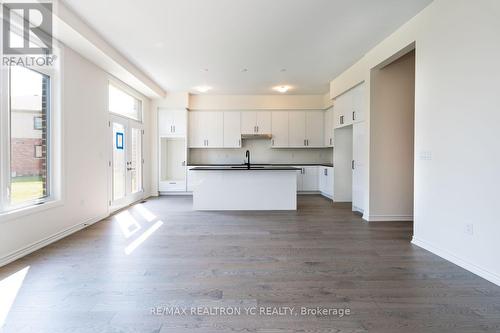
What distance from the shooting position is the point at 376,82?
4.34 metres

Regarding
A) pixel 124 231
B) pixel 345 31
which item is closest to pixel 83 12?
pixel 124 231

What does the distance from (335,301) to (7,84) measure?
401 centimetres

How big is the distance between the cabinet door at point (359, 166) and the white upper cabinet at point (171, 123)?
4786 millimetres

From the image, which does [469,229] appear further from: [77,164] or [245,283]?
[77,164]

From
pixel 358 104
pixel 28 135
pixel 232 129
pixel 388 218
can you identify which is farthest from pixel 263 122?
pixel 28 135

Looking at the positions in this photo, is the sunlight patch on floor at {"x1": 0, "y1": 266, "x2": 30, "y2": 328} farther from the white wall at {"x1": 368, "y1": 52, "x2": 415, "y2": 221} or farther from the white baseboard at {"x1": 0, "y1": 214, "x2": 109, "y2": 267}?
the white wall at {"x1": 368, "y1": 52, "x2": 415, "y2": 221}

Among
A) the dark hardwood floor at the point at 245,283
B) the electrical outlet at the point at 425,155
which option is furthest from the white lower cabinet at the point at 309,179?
the electrical outlet at the point at 425,155

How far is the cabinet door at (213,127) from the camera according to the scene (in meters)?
7.57

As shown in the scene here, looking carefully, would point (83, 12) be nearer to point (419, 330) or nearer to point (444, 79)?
point (444, 79)

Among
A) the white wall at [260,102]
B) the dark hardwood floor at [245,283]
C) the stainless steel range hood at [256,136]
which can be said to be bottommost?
the dark hardwood floor at [245,283]

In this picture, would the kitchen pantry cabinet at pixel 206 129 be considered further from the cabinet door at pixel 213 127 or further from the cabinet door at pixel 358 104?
the cabinet door at pixel 358 104

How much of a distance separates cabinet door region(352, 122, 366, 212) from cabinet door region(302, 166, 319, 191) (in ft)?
7.64

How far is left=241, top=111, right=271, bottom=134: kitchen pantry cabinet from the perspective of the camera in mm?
7594

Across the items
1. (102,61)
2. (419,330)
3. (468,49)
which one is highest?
A: (102,61)
